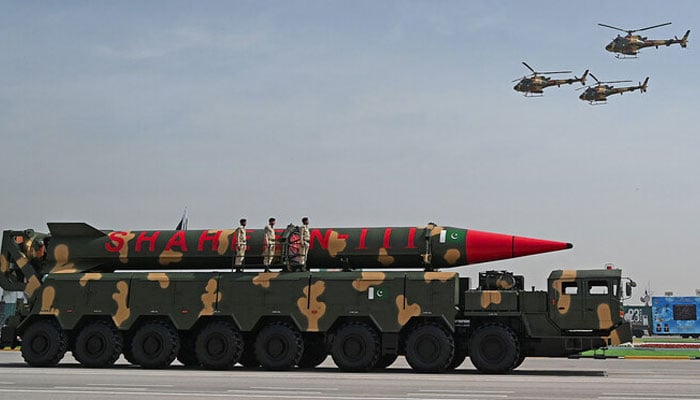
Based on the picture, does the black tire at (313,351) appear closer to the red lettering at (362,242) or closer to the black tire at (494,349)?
the red lettering at (362,242)

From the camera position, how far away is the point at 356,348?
63.6 ft

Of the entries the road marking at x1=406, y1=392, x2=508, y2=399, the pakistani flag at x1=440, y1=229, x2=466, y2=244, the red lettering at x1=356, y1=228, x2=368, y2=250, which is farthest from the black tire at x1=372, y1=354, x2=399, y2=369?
the road marking at x1=406, y1=392, x2=508, y2=399

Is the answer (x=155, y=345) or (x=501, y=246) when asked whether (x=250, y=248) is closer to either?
(x=155, y=345)

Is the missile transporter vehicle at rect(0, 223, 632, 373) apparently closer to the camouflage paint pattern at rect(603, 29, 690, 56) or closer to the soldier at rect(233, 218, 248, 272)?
the soldier at rect(233, 218, 248, 272)

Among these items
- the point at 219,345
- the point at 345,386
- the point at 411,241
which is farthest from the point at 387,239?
the point at 345,386

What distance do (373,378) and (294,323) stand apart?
4.19 metres

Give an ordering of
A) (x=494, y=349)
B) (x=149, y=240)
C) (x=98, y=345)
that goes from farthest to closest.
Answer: (x=149, y=240)
(x=98, y=345)
(x=494, y=349)

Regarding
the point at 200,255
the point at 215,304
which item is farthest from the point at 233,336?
the point at 200,255

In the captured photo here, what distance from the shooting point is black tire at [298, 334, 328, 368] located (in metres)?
20.8

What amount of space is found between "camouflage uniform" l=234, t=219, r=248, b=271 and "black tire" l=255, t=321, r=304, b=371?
1836 millimetres

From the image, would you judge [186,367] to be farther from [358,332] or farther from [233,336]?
[358,332]

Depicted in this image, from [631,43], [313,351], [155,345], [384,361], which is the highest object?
[631,43]

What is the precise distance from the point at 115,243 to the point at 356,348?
743 centimetres

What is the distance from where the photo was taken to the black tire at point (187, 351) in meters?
21.3
